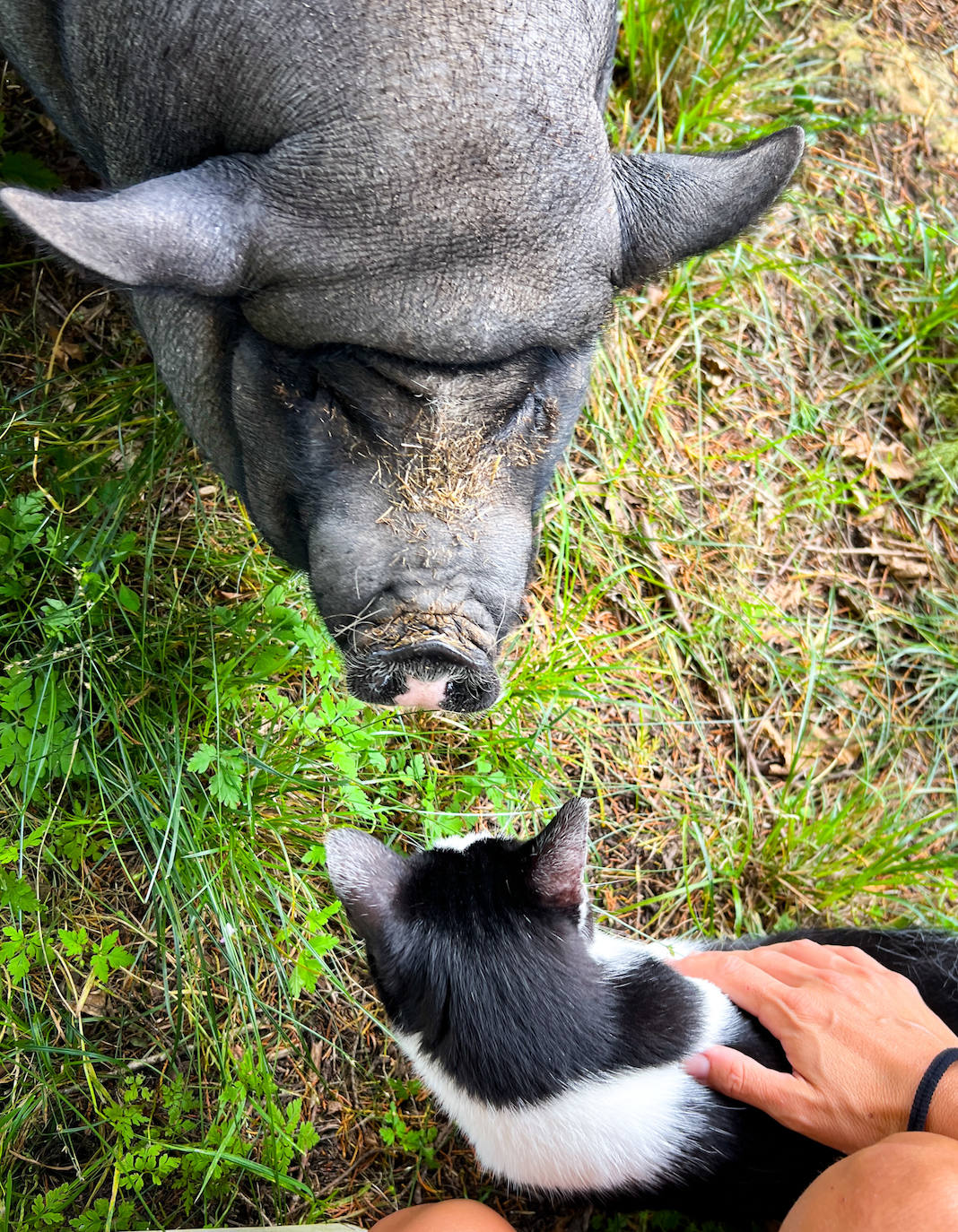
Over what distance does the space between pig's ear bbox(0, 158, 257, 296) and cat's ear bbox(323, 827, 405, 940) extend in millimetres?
1362

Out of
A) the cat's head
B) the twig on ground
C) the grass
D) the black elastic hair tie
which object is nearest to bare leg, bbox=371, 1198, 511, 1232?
the grass

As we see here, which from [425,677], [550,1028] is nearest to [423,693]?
[425,677]

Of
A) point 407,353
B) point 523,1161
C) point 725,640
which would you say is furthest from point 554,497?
point 523,1161

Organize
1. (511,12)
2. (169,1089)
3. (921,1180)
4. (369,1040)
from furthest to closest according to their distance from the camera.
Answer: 1. (369,1040)
2. (169,1089)
3. (511,12)
4. (921,1180)

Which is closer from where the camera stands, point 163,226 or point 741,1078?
point 163,226

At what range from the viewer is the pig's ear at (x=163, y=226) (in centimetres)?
215

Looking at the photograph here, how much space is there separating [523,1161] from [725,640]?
2390 millimetres

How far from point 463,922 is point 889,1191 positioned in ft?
3.55

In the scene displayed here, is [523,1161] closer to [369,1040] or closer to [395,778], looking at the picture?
[369,1040]

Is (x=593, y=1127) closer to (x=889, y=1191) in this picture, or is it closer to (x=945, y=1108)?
(x=889, y=1191)

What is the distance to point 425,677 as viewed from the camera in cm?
269

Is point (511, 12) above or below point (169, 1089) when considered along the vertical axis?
above

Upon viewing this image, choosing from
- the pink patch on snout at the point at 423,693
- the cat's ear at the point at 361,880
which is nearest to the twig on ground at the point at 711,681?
the pink patch on snout at the point at 423,693

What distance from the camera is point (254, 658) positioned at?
3541mm
